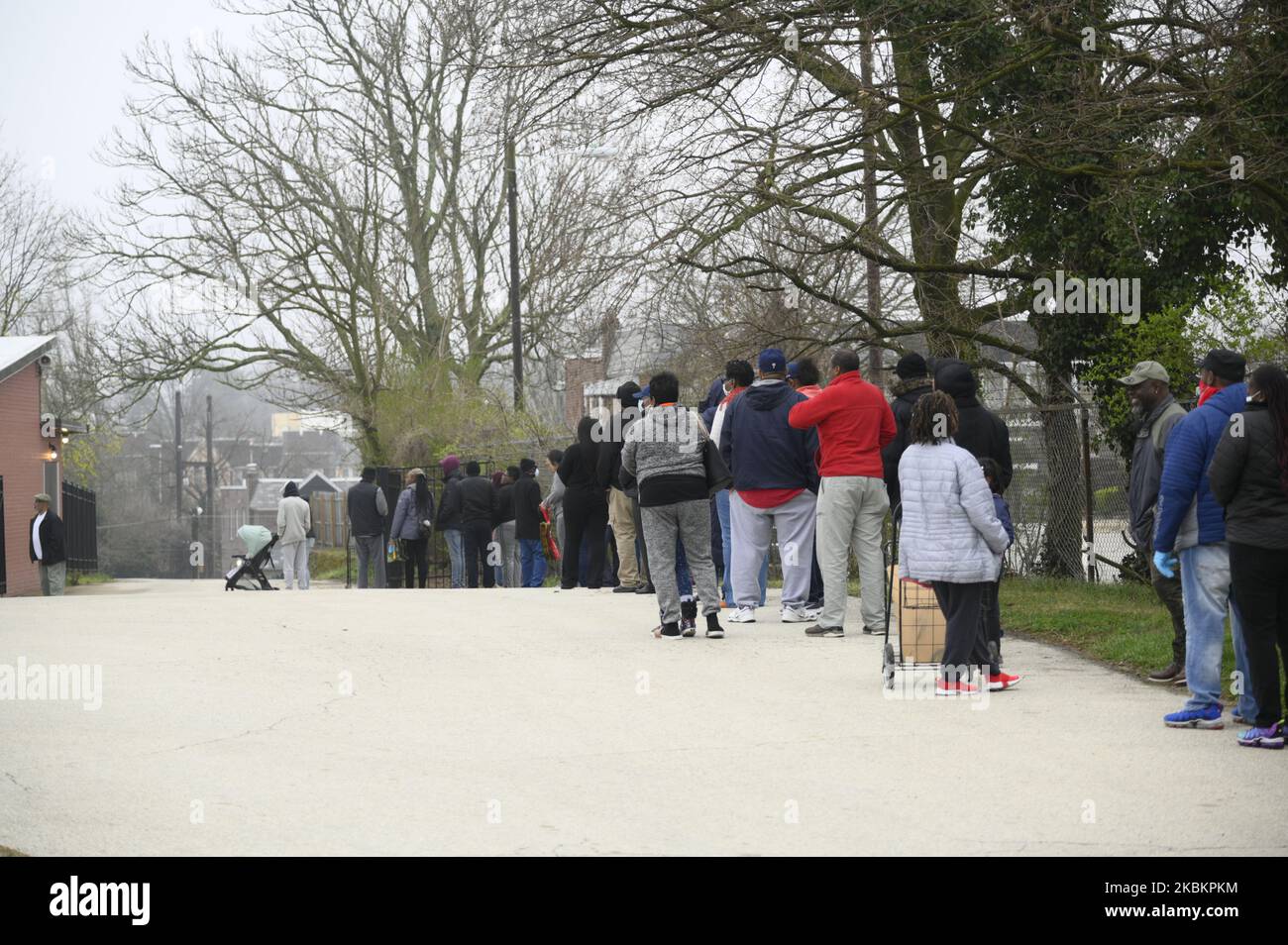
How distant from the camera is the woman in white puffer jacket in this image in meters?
9.05

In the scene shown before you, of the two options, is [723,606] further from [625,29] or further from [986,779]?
[986,779]

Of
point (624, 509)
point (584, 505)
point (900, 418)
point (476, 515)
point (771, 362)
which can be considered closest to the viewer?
point (900, 418)

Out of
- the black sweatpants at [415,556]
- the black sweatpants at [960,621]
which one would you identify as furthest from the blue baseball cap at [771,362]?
the black sweatpants at [415,556]

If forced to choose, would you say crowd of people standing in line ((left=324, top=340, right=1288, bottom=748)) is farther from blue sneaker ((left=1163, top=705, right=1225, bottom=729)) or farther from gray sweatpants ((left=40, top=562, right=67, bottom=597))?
gray sweatpants ((left=40, top=562, right=67, bottom=597))

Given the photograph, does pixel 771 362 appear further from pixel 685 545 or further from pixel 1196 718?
pixel 1196 718

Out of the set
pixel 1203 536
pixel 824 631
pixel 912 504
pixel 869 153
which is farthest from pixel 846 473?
pixel 869 153

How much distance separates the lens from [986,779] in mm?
6934

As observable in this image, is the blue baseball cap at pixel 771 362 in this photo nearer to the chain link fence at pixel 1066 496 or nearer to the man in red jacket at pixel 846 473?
the man in red jacket at pixel 846 473

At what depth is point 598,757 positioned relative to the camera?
7.61 metres

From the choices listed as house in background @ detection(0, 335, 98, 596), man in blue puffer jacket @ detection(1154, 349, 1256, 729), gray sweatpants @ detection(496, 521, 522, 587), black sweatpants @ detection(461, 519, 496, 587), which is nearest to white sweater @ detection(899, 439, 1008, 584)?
man in blue puffer jacket @ detection(1154, 349, 1256, 729)

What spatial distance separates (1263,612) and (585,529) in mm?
11084

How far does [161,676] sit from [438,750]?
11.1 feet

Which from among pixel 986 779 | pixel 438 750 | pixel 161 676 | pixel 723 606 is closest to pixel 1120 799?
pixel 986 779

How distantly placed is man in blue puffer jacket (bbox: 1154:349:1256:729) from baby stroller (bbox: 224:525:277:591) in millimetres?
18455
